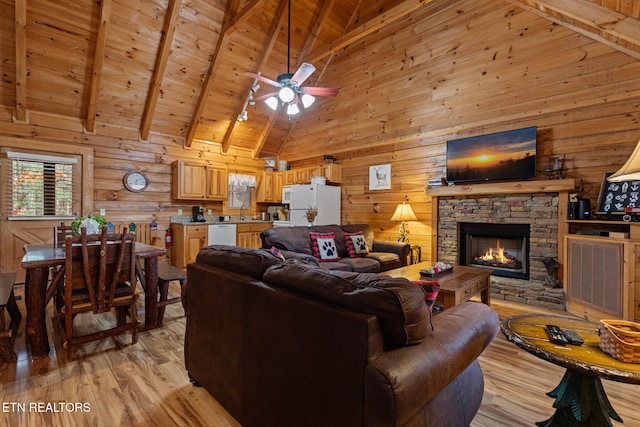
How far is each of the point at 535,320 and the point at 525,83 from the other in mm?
3642

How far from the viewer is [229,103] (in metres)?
6.19

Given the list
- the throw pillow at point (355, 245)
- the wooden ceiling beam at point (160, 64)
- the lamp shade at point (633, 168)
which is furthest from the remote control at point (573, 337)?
the wooden ceiling beam at point (160, 64)

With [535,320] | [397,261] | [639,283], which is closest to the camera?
[535,320]

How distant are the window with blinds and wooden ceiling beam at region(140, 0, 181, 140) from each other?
1.31 metres

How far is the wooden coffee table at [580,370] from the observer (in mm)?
1211

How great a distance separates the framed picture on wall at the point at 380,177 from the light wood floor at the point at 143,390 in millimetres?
3532

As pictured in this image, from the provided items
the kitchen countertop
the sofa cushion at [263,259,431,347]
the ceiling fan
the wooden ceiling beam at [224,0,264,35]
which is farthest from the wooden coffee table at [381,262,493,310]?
the kitchen countertop

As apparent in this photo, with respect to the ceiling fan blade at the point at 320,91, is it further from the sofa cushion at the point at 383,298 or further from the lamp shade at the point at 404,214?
the sofa cushion at the point at 383,298

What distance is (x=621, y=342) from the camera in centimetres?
127

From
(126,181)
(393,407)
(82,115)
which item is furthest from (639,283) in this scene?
(82,115)

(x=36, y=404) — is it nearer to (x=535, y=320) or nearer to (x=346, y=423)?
(x=346, y=423)

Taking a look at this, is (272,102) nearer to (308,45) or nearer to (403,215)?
(308,45)

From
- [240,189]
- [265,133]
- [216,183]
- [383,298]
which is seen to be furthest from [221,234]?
[383,298]

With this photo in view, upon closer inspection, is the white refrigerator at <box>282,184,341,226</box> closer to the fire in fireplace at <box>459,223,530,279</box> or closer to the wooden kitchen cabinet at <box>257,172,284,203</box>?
the wooden kitchen cabinet at <box>257,172,284,203</box>
